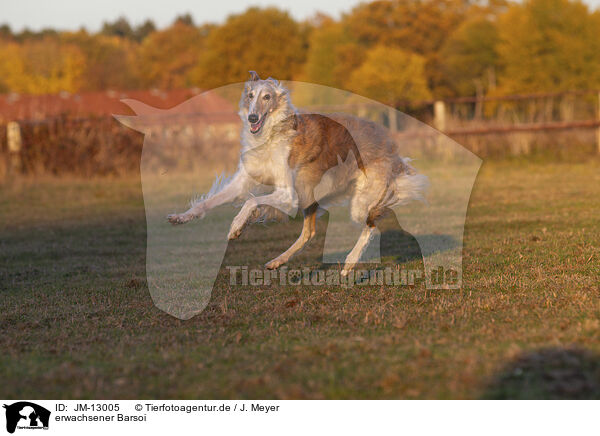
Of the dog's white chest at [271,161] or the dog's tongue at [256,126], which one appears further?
the dog's white chest at [271,161]

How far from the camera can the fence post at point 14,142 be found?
20406mm

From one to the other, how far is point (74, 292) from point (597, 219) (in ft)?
23.5

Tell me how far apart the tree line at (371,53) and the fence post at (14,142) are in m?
11.4

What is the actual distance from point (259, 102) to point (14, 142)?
16.2 m

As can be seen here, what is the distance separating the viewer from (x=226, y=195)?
21.8 feet

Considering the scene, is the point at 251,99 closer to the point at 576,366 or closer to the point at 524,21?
the point at 576,366

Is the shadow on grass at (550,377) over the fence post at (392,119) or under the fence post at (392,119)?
under

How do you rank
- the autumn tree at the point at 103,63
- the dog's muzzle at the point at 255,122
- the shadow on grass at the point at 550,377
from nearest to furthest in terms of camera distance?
1. the shadow on grass at the point at 550,377
2. the dog's muzzle at the point at 255,122
3. the autumn tree at the point at 103,63

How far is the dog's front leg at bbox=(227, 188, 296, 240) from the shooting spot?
20.5 feet

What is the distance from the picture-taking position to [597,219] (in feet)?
32.7
